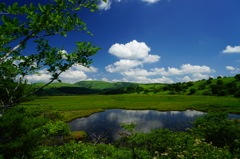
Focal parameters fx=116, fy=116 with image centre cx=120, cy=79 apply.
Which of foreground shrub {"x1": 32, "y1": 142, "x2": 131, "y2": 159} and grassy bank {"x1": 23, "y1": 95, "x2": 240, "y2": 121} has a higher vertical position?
foreground shrub {"x1": 32, "y1": 142, "x2": 131, "y2": 159}

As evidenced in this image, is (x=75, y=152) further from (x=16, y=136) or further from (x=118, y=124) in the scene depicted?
(x=118, y=124)

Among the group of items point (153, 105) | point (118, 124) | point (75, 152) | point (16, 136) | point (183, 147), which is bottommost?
point (118, 124)

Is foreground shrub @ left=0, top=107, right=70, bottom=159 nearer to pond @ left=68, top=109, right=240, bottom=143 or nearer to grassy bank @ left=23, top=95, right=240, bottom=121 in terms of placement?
pond @ left=68, top=109, right=240, bottom=143

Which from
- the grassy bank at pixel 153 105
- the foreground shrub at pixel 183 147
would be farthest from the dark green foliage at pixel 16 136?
the grassy bank at pixel 153 105

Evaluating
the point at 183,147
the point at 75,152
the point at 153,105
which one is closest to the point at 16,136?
the point at 75,152

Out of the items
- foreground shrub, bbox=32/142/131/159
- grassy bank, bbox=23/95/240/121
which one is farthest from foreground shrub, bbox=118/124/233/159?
grassy bank, bbox=23/95/240/121

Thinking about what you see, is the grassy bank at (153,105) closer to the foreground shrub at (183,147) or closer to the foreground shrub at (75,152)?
the foreground shrub at (75,152)

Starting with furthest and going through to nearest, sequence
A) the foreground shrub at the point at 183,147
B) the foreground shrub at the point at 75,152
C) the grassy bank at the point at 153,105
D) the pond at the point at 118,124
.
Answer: the grassy bank at the point at 153,105 < the pond at the point at 118,124 < the foreground shrub at the point at 75,152 < the foreground shrub at the point at 183,147

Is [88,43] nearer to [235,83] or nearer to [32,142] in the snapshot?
[32,142]

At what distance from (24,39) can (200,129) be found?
20.0 metres

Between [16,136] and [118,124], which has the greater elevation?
[16,136]

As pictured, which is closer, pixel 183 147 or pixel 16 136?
pixel 183 147

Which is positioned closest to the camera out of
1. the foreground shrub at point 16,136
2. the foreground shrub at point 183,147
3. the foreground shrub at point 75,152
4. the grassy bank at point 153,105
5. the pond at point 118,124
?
the foreground shrub at point 183,147

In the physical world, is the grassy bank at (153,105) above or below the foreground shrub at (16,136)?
below
